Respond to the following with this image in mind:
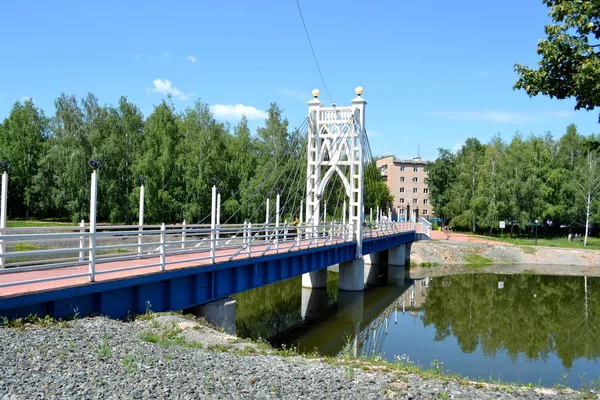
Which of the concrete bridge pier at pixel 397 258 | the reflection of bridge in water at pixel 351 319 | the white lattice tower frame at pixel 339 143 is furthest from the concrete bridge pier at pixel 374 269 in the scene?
the white lattice tower frame at pixel 339 143

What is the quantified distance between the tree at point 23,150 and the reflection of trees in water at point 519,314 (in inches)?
1577

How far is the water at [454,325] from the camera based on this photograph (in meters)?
15.7

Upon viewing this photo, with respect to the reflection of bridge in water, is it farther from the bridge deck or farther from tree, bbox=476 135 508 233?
tree, bbox=476 135 508 233

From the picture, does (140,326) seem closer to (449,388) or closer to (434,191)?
(449,388)

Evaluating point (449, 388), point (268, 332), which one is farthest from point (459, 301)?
point (449, 388)

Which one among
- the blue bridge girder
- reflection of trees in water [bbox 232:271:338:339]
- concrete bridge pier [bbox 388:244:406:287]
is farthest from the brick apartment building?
the blue bridge girder

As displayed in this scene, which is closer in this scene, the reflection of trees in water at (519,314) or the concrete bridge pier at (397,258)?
the reflection of trees in water at (519,314)

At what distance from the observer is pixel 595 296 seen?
2906 centimetres

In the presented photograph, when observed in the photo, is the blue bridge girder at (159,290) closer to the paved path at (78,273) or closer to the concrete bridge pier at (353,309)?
the paved path at (78,273)

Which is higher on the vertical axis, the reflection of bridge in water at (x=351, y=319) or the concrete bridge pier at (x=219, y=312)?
the concrete bridge pier at (x=219, y=312)

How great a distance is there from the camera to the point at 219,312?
13672mm

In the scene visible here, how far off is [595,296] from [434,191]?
38943mm

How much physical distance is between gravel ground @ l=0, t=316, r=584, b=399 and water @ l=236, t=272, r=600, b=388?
3.68 m

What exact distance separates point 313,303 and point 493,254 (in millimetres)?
24691
